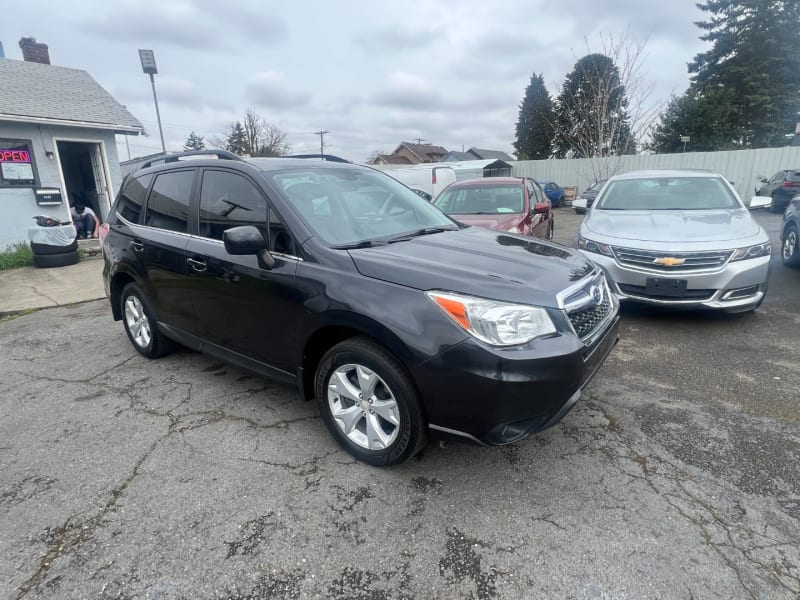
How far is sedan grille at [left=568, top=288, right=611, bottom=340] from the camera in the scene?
2449 millimetres

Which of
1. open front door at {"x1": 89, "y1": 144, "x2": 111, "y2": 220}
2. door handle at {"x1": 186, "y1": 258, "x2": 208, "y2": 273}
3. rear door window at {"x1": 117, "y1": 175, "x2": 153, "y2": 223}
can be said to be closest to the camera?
Answer: door handle at {"x1": 186, "y1": 258, "x2": 208, "y2": 273}

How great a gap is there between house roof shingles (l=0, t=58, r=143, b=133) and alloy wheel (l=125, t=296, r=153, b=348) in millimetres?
8468

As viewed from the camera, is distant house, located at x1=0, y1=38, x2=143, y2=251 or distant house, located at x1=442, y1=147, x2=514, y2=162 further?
distant house, located at x1=442, y1=147, x2=514, y2=162

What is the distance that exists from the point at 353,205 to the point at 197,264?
120cm

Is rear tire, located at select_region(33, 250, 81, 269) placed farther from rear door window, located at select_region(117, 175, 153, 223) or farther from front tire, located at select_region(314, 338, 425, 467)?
front tire, located at select_region(314, 338, 425, 467)

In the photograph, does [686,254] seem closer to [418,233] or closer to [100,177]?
[418,233]

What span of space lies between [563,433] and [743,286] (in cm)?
284

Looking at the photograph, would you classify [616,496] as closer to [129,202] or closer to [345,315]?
[345,315]

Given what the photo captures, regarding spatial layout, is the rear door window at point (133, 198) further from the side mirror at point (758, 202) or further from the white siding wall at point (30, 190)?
the white siding wall at point (30, 190)

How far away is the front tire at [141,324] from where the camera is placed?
409 cm

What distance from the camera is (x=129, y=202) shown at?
4266 millimetres

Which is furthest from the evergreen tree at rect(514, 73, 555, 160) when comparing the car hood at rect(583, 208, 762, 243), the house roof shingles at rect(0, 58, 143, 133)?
the car hood at rect(583, 208, 762, 243)

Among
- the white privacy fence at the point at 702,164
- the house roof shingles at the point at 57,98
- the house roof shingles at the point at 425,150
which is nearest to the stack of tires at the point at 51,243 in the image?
the house roof shingles at the point at 57,98


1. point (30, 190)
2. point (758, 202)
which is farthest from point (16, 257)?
point (758, 202)
